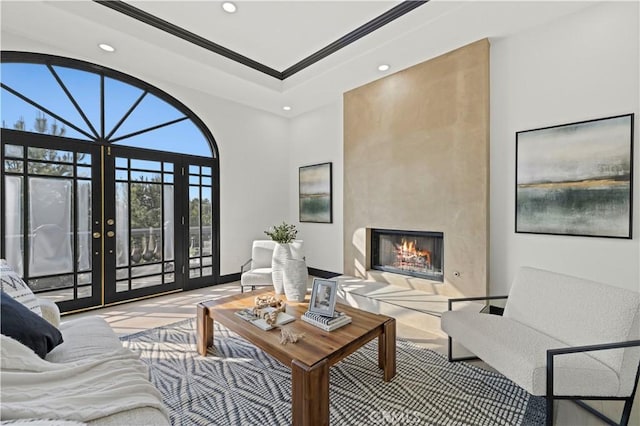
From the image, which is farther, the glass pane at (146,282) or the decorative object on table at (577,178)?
the glass pane at (146,282)

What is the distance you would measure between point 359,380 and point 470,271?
1.95 meters

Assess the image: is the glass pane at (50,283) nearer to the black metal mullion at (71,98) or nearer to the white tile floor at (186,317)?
the white tile floor at (186,317)

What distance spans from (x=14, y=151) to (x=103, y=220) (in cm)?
110

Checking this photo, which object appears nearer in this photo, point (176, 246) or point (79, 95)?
point (79, 95)

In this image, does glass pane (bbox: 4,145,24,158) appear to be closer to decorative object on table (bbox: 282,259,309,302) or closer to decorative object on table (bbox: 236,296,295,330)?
decorative object on table (bbox: 236,296,295,330)

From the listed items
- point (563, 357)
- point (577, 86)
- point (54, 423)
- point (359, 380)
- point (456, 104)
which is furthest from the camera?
point (456, 104)

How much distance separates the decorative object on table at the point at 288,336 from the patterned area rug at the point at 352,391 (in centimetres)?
43

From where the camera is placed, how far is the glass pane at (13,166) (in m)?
3.09

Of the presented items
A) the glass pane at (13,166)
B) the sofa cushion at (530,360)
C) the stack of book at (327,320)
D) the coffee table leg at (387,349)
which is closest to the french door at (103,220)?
the glass pane at (13,166)

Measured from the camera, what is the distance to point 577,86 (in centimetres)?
274

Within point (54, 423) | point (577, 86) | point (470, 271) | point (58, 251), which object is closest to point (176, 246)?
point (58, 251)

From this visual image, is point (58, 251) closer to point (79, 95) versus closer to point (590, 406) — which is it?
point (79, 95)

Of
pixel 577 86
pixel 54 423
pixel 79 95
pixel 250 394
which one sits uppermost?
pixel 79 95

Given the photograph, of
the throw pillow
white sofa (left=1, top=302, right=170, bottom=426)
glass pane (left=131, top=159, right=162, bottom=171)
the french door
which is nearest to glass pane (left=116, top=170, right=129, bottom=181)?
the french door
